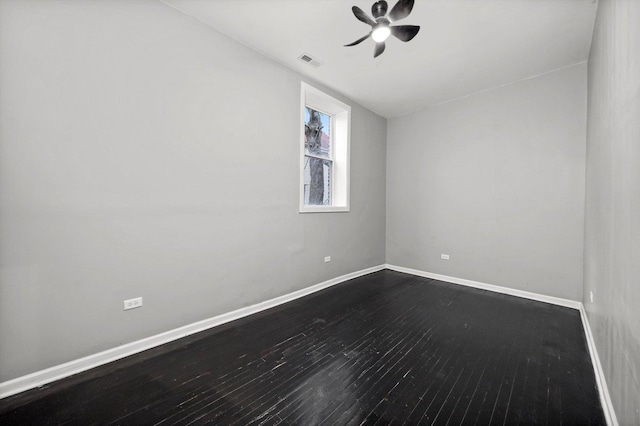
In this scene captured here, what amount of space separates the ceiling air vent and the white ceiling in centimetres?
6

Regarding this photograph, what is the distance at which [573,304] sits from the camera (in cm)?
322

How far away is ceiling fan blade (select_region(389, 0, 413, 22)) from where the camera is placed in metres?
1.90

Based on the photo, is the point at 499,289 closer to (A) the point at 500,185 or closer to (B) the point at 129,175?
(A) the point at 500,185

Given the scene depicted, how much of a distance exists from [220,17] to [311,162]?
211cm

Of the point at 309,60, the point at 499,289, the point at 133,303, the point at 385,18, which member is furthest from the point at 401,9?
the point at 499,289

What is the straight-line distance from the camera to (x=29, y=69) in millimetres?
1702

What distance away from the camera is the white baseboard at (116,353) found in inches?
65.9

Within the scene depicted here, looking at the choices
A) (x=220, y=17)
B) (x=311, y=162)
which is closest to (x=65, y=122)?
(x=220, y=17)

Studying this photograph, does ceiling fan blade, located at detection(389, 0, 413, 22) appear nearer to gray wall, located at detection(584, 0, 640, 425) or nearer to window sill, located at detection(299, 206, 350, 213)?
gray wall, located at detection(584, 0, 640, 425)

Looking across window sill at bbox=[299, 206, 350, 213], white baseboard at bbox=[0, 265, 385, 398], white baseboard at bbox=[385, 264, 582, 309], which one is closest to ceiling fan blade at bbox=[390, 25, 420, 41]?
window sill at bbox=[299, 206, 350, 213]

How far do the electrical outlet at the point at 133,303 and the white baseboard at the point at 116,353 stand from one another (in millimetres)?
298

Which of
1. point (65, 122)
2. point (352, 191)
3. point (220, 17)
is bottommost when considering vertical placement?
point (352, 191)

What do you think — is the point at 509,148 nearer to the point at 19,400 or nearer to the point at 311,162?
the point at 311,162

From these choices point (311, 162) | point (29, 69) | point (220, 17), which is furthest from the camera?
point (311, 162)
